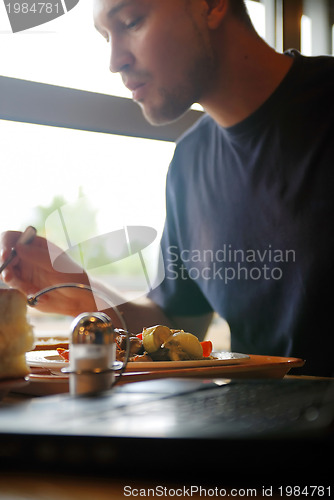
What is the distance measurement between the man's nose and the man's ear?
312 mm

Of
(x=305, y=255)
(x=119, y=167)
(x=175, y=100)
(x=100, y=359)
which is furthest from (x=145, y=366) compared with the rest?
(x=119, y=167)

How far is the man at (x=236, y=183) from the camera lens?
143 cm

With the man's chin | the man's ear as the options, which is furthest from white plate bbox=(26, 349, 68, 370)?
the man's ear

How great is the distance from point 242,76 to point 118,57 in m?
0.47

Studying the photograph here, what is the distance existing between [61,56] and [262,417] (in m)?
2.12

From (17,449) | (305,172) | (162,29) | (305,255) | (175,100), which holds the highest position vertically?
(162,29)

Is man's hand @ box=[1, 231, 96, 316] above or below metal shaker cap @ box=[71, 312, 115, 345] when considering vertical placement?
above

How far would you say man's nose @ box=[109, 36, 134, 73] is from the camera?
6.41 ft

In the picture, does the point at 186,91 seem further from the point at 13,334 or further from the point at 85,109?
the point at 13,334

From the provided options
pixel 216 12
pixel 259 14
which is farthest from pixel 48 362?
pixel 259 14

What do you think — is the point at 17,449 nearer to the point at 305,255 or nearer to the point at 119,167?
→ the point at 305,255

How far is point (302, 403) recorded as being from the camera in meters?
Answer: 0.35

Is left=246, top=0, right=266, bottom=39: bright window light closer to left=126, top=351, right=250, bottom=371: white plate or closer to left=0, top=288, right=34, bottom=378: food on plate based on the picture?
left=126, top=351, right=250, bottom=371: white plate

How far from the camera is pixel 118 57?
77.1 inches
